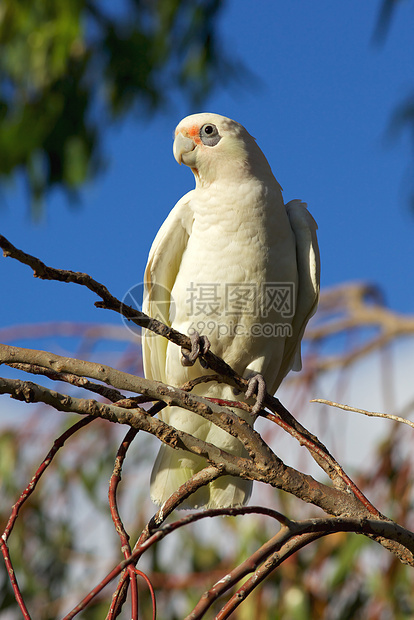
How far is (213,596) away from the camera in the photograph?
0.74m

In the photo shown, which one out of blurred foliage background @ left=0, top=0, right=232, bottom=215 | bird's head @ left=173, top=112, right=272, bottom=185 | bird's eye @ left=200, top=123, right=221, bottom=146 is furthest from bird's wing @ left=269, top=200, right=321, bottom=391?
blurred foliage background @ left=0, top=0, right=232, bottom=215

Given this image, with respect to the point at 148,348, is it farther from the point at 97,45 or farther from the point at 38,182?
the point at 97,45

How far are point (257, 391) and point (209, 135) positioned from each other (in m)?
0.73

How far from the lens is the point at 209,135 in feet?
6.01

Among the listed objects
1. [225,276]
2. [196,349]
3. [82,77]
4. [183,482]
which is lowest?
[183,482]

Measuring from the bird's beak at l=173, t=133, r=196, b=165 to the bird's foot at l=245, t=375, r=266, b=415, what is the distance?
66cm

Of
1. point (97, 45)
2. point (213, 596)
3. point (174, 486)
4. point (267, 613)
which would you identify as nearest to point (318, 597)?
point (267, 613)

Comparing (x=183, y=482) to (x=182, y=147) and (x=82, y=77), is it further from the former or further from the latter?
(x=82, y=77)

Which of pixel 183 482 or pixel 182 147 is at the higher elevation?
pixel 182 147

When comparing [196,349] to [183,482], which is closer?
[196,349]

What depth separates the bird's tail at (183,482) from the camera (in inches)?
70.9

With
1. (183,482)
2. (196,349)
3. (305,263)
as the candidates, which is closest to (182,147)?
(305,263)

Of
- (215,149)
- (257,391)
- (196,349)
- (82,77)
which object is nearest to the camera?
(196,349)

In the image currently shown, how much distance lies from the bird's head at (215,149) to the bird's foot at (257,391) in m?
0.55
